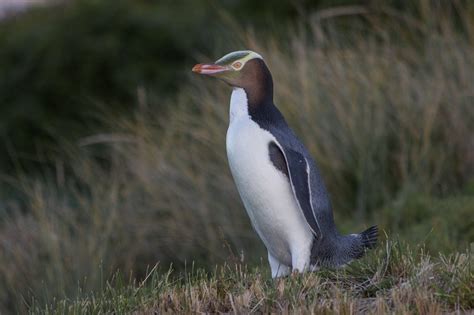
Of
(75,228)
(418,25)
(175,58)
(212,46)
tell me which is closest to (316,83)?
(418,25)

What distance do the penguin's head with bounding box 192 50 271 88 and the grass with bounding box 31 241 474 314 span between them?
1.12m

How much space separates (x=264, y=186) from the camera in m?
5.93

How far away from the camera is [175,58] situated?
15562 millimetres

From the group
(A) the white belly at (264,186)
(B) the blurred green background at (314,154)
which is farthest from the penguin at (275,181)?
(B) the blurred green background at (314,154)

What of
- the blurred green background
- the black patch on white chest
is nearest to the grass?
the black patch on white chest

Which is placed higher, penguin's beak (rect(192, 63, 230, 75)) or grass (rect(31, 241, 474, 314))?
penguin's beak (rect(192, 63, 230, 75))

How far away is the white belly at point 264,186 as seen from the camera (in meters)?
5.91

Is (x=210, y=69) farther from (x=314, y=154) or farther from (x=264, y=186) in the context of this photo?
(x=314, y=154)

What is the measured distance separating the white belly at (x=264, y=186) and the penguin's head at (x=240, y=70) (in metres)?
0.24

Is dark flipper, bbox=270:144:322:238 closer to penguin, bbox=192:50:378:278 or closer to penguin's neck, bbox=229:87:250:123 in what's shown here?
penguin, bbox=192:50:378:278

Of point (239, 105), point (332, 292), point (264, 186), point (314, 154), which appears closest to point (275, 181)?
point (264, 186)

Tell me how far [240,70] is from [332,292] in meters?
1.56

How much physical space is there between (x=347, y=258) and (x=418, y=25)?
533 centimetres

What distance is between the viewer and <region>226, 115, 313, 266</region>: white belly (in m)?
5.91
